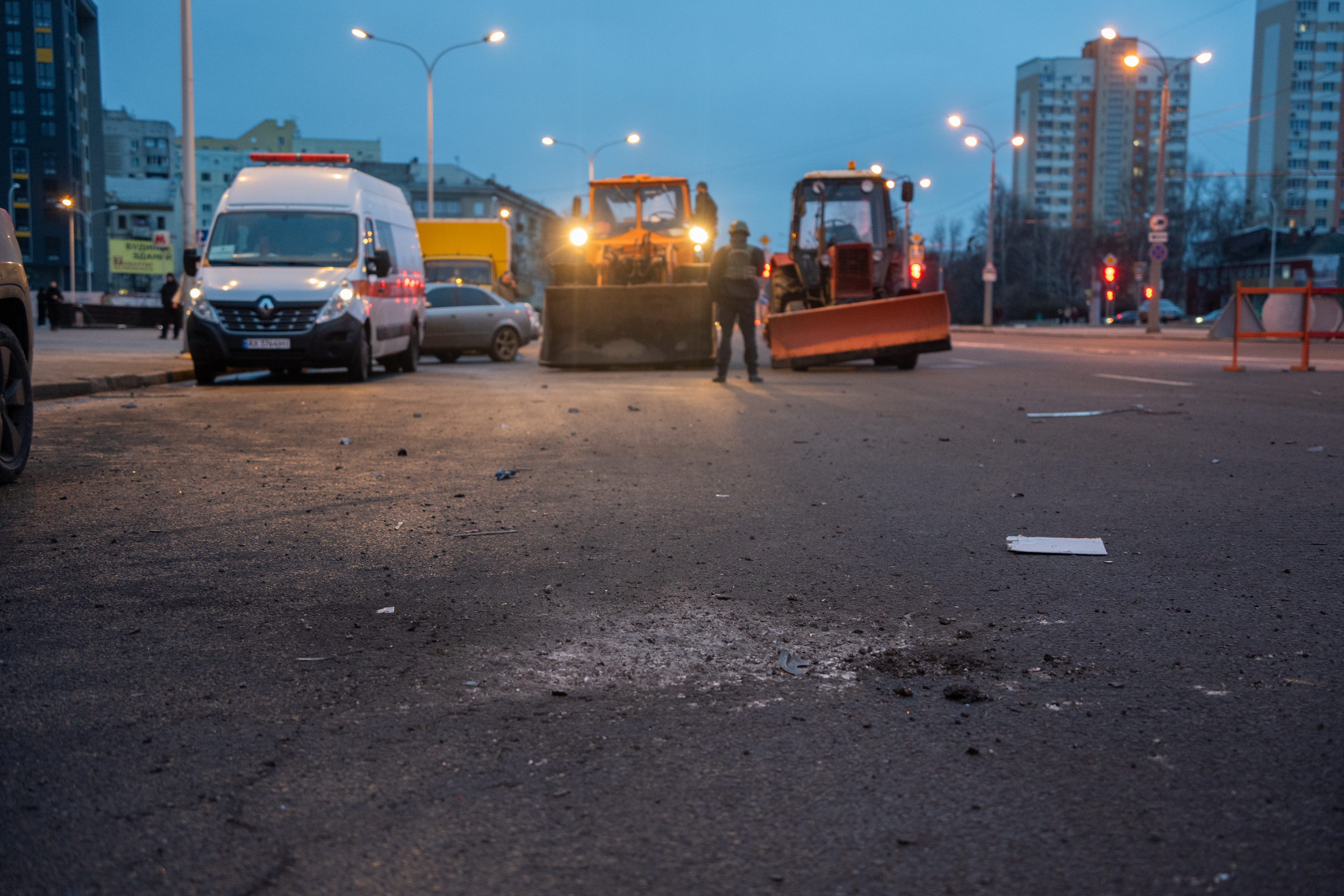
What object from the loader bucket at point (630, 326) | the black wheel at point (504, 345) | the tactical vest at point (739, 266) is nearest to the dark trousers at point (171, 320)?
the black wheel at point (504, 345)

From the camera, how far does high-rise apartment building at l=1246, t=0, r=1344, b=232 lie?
141625 mm

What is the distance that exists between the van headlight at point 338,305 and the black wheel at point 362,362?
457mm

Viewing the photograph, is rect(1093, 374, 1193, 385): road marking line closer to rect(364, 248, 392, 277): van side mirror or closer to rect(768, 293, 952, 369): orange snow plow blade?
rect(768, 293, 952, 369): orange snow plow blade

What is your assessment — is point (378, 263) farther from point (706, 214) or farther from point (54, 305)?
point (54, 305)

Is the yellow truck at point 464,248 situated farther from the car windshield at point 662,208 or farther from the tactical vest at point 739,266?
the tactical vest at point 739,266

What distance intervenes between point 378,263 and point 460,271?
14740 mm

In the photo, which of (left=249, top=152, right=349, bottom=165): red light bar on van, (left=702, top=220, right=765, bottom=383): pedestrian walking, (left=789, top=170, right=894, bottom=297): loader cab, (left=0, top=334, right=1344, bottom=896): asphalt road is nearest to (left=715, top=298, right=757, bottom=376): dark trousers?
(left=702, top=220, right=765, bottom=383): pedestrian walking

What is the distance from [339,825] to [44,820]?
25.0 inches

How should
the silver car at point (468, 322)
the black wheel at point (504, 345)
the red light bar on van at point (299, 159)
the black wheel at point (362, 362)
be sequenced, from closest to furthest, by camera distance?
the black wheel at point (362, 362) < the red light bar on van at point (299, 159) < the silver car at point (468, 322) < the black wheel at point (504, 345)

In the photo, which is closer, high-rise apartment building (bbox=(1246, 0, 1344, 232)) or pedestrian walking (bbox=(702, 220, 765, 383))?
pedestrian walking (bbox=(702, 220, 765, 383))

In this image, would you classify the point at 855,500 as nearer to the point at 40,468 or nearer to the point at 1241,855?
the point at 1241,855

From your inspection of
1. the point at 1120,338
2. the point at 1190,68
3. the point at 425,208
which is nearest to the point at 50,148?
the point at 425,208

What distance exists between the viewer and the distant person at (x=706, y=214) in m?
19.4

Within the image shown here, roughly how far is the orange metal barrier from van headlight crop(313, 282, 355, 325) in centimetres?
1315
